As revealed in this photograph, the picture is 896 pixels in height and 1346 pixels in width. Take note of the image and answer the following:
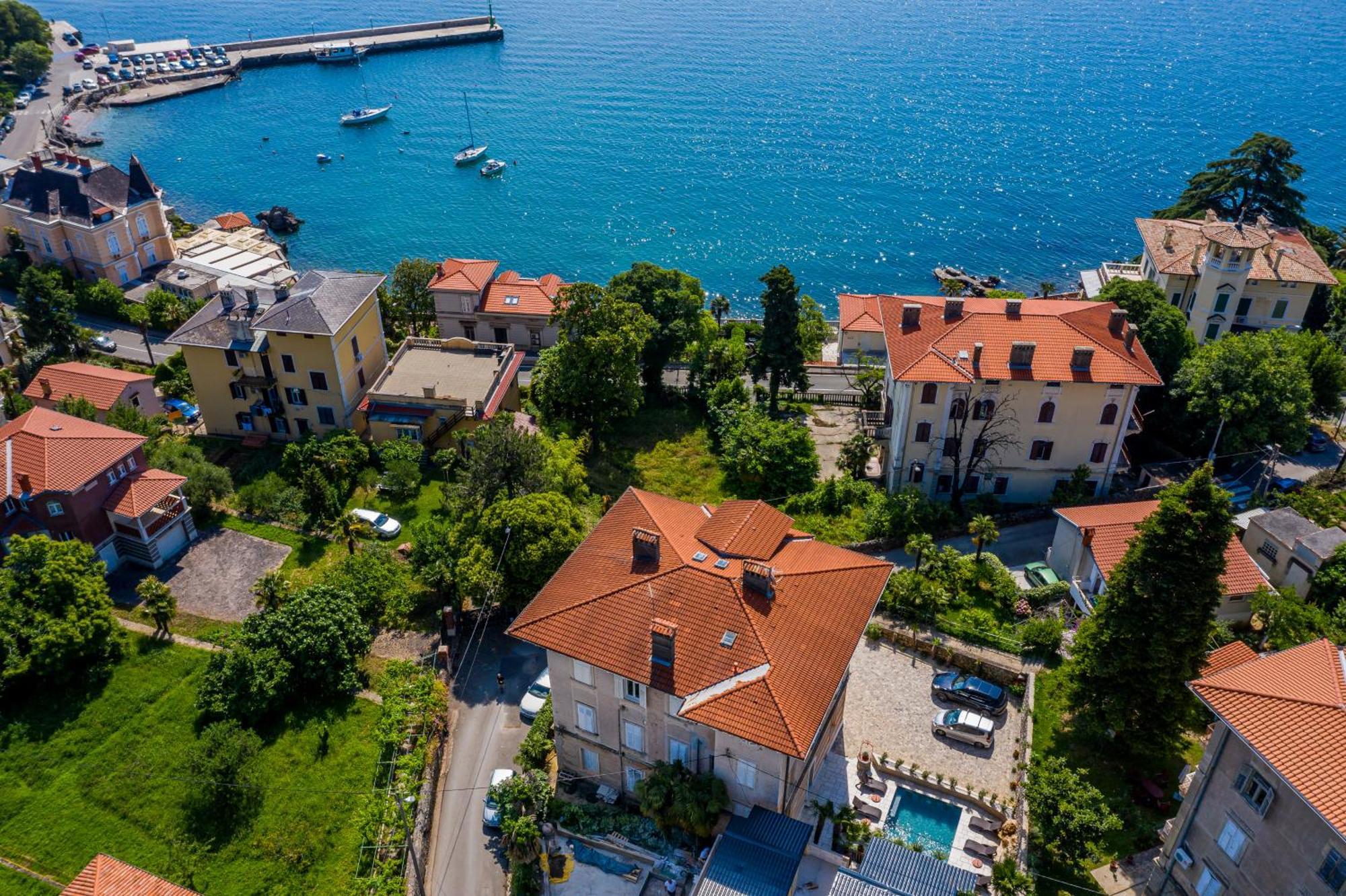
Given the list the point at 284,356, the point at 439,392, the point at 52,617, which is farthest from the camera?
the point at 439,392

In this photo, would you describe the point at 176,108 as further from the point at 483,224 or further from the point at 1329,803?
the point at 1329,803

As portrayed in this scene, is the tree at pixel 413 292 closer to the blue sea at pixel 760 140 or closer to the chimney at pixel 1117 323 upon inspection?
the blue sea at pixel 760 140

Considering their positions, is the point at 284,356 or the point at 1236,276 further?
the point at 1236,276

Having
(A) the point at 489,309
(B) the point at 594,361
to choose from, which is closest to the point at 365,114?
(A) the point at 489,309

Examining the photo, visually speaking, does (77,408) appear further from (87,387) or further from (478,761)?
(478,761)

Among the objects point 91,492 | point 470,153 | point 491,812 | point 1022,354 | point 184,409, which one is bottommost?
point 491,812

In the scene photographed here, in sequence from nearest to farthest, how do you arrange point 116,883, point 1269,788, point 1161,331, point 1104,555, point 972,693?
point 1269,788
point 116,883
point 972,693
point 1104,555
point 1161,331
